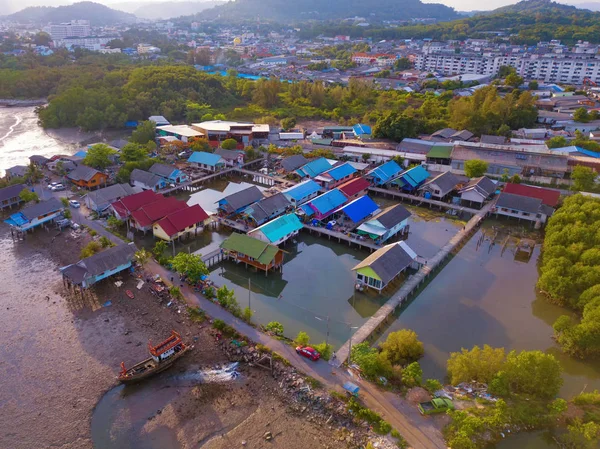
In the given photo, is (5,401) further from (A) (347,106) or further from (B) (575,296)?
(A) (347,106)

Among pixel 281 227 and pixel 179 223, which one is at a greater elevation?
pixel 179 223

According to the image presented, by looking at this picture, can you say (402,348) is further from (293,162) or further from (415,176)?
(293,162)

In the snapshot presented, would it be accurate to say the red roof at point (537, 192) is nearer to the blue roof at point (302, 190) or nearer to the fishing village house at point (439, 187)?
the fishing village house at point (439, 187)

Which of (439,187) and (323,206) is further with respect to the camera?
(439,187)

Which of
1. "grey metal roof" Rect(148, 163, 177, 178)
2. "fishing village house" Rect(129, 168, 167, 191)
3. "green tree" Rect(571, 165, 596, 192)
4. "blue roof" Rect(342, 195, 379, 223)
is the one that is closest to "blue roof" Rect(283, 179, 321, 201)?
"blue roof" Rect(342, 195, 379, 223)

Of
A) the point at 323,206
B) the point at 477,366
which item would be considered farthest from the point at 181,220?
the point at 477,366

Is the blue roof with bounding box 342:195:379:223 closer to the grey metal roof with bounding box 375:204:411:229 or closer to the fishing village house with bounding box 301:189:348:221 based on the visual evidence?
the fishing village house with bounding box 301:189:348:221
